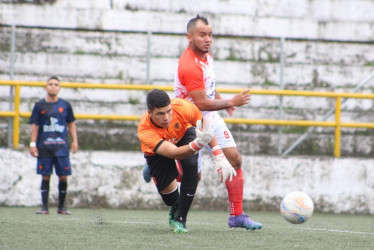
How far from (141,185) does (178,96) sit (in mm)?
3826

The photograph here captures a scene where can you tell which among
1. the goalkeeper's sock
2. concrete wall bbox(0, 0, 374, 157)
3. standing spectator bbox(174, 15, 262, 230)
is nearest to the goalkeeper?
standing spectator bbox(174, 15, 262, 230)

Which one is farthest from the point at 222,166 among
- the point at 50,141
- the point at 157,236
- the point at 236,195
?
the point at 50,141

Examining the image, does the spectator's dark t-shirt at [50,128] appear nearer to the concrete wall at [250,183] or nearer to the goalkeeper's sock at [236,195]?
the concrete wall at [250,183]

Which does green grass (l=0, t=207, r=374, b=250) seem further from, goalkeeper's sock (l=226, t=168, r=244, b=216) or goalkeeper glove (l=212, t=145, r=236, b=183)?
goalkeeper glove (l=212, t=145, r=236, b=183)

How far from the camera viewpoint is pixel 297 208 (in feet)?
22.9

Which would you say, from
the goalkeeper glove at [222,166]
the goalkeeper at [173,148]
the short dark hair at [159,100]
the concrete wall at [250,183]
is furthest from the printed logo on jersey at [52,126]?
the short dark hair at [159,100]

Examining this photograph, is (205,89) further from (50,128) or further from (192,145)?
(50,128)

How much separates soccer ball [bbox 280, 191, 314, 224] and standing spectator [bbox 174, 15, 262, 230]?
41cm

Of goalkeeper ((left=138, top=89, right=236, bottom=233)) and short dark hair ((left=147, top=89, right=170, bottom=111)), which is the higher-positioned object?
short dark hair ((left=147, top=89, right=170, bottom=111))

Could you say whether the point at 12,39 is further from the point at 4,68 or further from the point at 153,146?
the point at 153,146

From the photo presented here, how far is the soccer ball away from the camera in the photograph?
22.9 feet

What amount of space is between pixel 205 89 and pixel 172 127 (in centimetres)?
95

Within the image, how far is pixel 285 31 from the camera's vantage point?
13.6 m

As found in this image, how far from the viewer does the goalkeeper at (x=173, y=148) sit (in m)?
6.30
